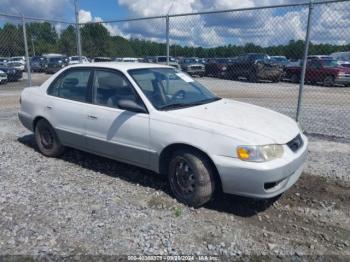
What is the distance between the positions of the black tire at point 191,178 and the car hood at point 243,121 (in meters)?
0.39

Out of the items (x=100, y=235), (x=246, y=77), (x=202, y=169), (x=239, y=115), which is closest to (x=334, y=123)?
(x=239, y=115)

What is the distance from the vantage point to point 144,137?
3.87 metres

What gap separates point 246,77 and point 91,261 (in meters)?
14.6

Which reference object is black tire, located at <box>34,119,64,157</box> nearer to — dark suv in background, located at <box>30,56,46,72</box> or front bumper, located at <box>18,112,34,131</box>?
front bumper, located at <box>18,112,34,131</box>

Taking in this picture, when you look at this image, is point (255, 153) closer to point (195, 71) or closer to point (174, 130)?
point (174, 130)

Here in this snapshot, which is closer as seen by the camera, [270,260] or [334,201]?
[270,260]

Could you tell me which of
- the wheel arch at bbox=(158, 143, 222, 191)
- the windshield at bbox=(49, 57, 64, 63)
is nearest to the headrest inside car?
the wheel arch at bbox=(158, 143, 222, 191)

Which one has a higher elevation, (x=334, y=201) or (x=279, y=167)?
(x=279, y=167)

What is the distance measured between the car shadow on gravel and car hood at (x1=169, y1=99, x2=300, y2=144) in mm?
901

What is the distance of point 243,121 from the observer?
3629mm

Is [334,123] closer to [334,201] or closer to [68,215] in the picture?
[334,201]

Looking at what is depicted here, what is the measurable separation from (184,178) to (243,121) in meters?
0.95

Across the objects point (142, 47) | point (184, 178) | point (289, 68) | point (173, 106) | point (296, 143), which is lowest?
point (184, 178)

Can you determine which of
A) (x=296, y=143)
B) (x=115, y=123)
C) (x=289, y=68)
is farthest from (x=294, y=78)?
(x=115, y=123)
